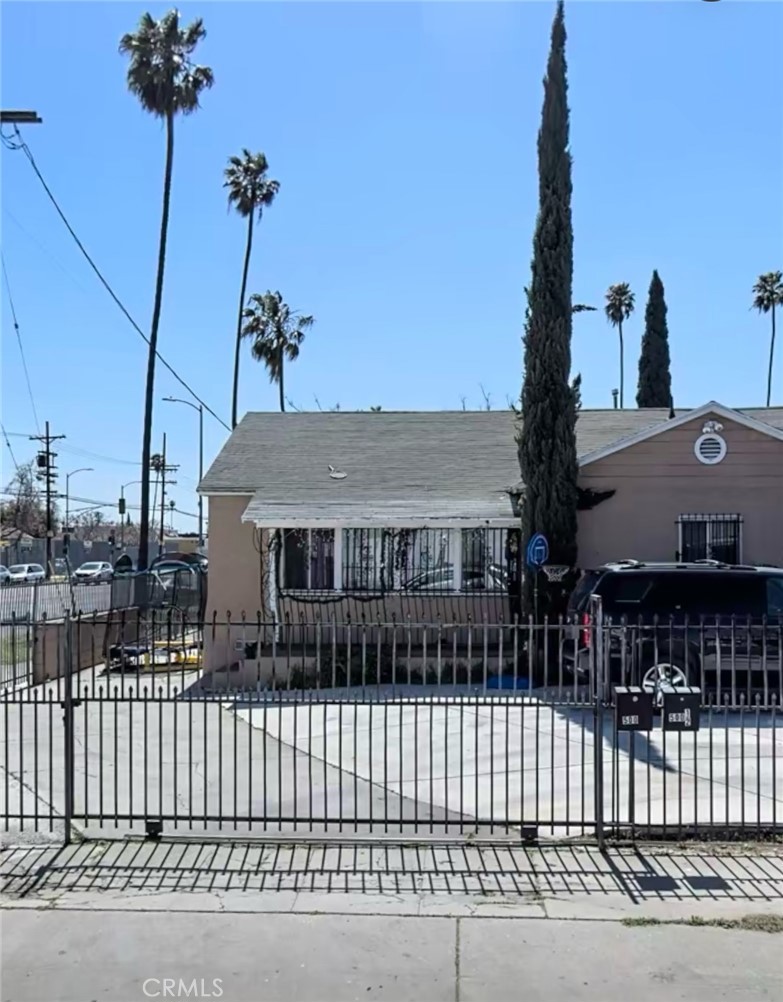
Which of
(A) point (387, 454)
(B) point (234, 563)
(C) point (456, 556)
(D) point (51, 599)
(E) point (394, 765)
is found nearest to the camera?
(E) point (394, 765)

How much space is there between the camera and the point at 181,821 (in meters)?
6.58

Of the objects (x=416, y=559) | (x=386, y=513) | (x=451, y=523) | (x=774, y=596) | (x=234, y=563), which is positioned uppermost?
(x=386, y=513)

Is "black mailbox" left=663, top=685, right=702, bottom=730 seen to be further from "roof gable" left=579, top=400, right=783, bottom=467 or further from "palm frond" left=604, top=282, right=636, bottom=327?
"palm frond" left=604, top=282, right=636, bottom=327

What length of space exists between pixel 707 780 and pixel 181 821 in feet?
15.0

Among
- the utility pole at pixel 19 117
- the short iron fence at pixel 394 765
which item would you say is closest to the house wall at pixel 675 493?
the short iron fence at pixel 394 765

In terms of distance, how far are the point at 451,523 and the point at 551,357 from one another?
10.8 ft

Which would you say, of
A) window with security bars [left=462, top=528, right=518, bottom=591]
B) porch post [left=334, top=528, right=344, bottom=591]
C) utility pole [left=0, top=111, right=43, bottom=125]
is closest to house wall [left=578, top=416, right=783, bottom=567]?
window with security bars [left=462, top=528, right=518, bottom=591]

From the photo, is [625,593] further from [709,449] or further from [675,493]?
[709,449]

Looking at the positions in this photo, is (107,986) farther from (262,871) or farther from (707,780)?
(707,780)

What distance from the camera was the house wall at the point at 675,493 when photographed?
50.6ft

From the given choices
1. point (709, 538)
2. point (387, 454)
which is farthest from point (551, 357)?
point (387, 454)

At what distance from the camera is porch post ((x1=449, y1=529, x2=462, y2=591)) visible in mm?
15859

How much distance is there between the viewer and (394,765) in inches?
342

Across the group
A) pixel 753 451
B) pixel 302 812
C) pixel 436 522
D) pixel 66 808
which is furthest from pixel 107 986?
pixel 753 451
